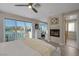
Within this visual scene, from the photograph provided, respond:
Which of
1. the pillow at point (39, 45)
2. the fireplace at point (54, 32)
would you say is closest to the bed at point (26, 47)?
the pillow at point (39, 45)

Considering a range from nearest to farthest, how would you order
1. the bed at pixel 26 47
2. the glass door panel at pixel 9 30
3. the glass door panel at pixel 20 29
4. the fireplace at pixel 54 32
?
the bed at pixel 26 47 → the glass door panel at pixel 9 30 → the glass door panel at pixel 20 29 → the fireplace at pixel 54 32

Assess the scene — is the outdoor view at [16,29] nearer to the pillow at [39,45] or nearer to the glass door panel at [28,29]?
the glass door panel at [28,29]

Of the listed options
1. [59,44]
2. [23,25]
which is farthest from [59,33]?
[23,25]

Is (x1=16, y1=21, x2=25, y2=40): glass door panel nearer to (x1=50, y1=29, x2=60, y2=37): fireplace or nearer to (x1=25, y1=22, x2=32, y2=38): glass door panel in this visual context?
(x1=25, y1=22, x2=32, y2=38): glass door panel

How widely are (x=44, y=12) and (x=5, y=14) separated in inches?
25.9

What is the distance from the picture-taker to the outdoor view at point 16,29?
1.39m

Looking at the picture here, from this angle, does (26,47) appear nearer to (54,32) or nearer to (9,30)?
(9,30)

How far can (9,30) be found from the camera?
1439 millimetres

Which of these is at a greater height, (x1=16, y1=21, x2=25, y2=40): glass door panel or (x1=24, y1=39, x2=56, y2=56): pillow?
(x1=16, y1=21, x2=25, y2=40): glass door panel

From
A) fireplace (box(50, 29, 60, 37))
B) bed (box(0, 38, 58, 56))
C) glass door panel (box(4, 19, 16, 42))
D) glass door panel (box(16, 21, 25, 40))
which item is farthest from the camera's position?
fireplace (box(50, 29, 60, 37))

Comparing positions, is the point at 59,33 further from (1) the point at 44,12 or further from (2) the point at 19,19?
(2) the point at 19,19

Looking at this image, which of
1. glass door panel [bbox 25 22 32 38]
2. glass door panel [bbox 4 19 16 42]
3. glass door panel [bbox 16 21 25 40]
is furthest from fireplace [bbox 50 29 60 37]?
glass door panel [bbox 4 19 16 42]

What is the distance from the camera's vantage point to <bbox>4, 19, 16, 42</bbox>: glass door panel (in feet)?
4.50

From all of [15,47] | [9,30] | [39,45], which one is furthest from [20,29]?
[39,45]
